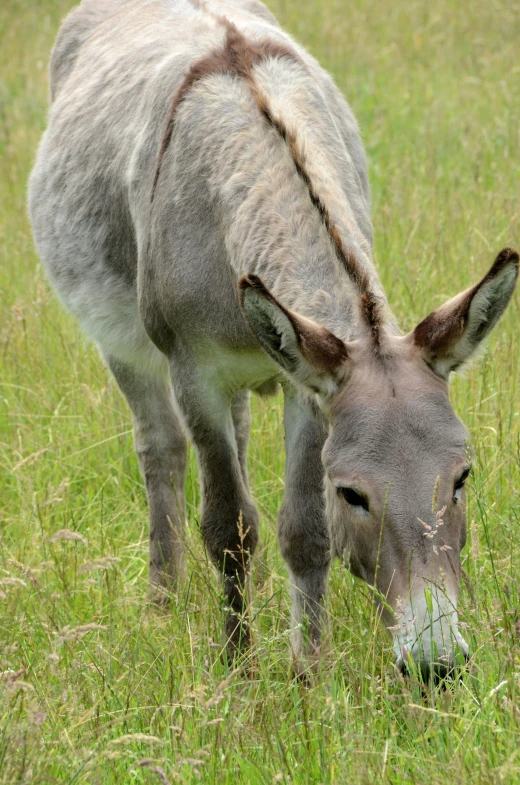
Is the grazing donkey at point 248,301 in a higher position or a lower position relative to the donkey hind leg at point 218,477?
higher

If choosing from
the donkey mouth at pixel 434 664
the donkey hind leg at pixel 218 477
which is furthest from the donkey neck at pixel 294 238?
the donkey mouth at pixel 434 664

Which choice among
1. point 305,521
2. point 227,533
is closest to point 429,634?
point 305,521

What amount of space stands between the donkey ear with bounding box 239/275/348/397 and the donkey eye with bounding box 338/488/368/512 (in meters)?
0.29

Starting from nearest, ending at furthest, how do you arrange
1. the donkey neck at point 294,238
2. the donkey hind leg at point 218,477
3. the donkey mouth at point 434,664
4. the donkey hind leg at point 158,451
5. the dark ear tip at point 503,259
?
1. the donkey mouth at point 434,664
2. the dark ear tip at point 503,259
3. the donkey neck at point 294,238
4. the donkey hind leg at point 218,477
5. the donkey hind leg at point 158,451

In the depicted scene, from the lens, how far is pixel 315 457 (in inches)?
155

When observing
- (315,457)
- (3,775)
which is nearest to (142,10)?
(315,457)

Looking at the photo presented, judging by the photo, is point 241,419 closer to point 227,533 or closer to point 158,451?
point 158,451

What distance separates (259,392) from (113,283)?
0.98 m

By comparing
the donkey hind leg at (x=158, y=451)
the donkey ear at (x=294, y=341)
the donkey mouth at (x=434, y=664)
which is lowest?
the donkey hind leg at (x=158, y=451)

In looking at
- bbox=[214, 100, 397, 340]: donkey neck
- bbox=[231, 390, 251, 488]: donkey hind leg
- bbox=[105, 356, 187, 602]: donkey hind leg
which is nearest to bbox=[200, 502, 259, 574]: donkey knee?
bbox=[105, 356, 187, 602]: donkey hind leg

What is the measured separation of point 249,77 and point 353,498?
1.58 meters

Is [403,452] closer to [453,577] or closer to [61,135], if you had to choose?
[453,577]

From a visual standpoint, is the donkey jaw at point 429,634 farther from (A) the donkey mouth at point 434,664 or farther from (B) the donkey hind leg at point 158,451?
(B) the donkey hind leg at point 158,451

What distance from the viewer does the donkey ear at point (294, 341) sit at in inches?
110
